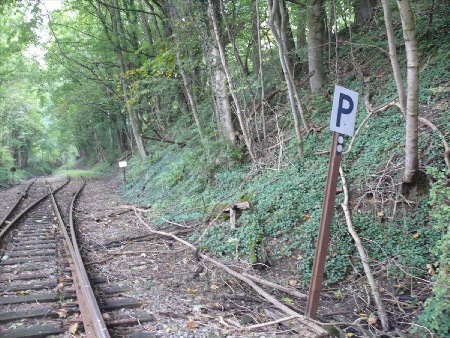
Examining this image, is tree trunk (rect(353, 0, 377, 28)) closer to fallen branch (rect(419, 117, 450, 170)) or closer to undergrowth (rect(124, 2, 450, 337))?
undergrowth (rect(124, 2, 450, 337))

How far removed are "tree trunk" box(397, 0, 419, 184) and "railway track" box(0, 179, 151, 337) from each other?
14.2 feet

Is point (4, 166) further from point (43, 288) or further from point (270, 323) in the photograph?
point (270, 323)

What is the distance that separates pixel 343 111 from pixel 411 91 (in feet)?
6.20

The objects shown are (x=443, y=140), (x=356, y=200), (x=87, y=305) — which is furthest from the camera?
(x=356, y=200)

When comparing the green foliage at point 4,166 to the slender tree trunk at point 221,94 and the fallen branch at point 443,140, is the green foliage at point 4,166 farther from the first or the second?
the fallen branch at point 443,140

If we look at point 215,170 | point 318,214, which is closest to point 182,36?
point 215,170

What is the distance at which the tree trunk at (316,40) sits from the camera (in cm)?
1012

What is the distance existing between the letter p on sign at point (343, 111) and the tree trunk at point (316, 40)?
7222 millimetres

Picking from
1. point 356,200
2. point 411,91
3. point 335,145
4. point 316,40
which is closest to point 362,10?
point 316,40

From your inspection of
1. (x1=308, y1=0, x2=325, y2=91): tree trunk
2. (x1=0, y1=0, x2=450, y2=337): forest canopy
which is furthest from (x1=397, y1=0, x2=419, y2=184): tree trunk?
(x1=308, y1=0, x2=325, y2=91): tree trunk

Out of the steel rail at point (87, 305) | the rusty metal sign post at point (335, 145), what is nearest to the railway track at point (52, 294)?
the steel rail at point (87, 305)

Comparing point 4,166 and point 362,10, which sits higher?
point 362,10

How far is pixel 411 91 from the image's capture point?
4914 millimetres

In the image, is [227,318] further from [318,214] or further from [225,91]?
[225,91]
